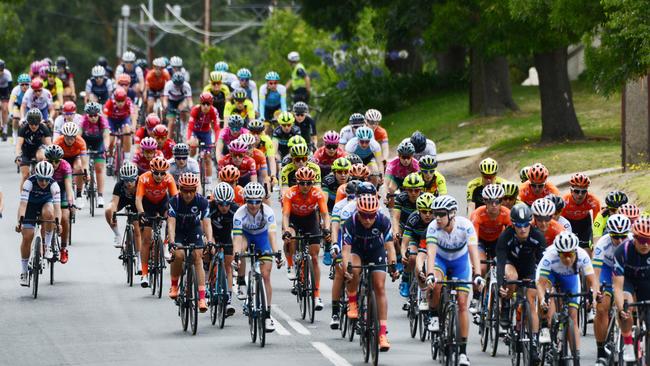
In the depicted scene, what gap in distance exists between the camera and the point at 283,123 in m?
28.9

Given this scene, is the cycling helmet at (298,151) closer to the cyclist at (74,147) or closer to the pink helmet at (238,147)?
the pink helmet at (238,147)

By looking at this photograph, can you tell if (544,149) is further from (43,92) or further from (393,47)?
(393,47)

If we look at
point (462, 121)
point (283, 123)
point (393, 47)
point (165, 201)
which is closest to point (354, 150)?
point (283, 123)

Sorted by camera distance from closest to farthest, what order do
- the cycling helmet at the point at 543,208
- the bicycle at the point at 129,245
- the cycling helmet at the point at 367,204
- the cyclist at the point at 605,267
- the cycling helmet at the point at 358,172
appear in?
the cyclist at the point at 605,267, the cycling helmet at the point at 543,208, the cycling helmet at the point at 367,204, the cycling helmet at the point at 358,172, the bicycle at the point at 129,245

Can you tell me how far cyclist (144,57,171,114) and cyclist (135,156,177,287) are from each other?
622 inches

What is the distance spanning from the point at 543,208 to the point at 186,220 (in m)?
4.86

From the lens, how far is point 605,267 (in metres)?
17.1

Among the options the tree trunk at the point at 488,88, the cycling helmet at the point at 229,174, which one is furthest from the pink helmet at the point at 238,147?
the tree trunk at the point at 488,88

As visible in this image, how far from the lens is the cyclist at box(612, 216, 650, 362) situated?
1620 cm

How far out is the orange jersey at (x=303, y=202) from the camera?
21188mm

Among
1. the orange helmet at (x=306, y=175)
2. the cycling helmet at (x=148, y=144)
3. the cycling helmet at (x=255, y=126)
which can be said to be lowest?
the orange helmet at (x=306, y=175)

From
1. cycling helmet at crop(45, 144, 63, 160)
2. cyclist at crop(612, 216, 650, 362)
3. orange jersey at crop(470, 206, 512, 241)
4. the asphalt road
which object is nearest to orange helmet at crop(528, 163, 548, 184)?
orange jersey at crop(470, 206, 512, 241)

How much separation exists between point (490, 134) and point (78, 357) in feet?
75.2

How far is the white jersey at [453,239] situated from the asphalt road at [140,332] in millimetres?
1174
